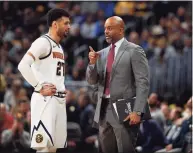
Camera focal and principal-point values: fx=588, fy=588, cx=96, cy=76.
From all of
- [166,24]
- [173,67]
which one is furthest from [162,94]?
[166,24]

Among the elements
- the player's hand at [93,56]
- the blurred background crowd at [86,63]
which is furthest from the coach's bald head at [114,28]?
the blurred background crowd at [86,63]

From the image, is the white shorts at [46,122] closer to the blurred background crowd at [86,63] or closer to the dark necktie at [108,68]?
the dark necktie at [108,68]

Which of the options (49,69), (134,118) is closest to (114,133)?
(134,118)

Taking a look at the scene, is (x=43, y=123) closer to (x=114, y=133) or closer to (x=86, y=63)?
(x=114, y=133)

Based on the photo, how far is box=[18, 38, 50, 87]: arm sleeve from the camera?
652 cm

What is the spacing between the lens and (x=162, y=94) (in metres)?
14.2

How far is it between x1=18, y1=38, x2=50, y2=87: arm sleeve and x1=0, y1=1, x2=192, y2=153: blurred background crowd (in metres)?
3.78

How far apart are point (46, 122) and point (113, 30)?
1.33 metres

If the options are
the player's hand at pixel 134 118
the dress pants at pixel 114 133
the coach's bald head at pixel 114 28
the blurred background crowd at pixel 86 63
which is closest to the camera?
the player's hand at pixel 134 118

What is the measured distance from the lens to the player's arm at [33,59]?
21.4 feet

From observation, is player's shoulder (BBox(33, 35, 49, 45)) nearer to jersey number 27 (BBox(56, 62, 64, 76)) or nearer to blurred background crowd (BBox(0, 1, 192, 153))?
jersey number 27 (BBox(56, 62, 64, 76))

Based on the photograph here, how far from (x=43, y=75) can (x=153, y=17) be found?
1075 cm

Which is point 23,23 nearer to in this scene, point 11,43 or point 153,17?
point 11,43

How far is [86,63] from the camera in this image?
15445mm
